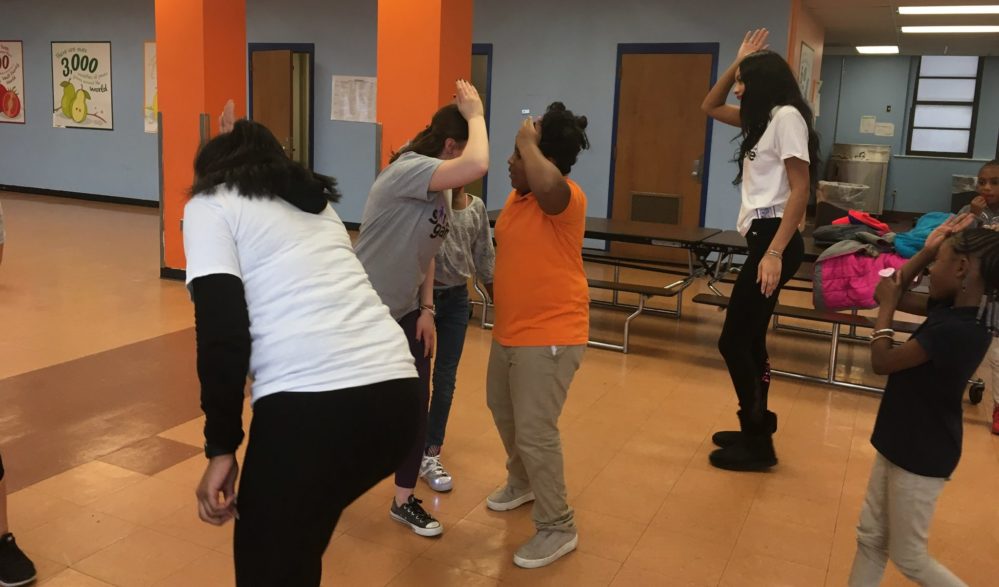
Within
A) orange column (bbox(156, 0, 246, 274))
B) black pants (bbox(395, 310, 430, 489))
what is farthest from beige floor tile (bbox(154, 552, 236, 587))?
orange column (bbox(156, 0, 246, 274))

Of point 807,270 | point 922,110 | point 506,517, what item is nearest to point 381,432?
point 506,517

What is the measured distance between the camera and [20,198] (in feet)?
39.8

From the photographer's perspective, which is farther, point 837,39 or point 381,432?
point 837,39

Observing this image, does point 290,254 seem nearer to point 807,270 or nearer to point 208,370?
point 208,370

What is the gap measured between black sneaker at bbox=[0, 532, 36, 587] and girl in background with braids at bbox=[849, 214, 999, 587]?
234cm

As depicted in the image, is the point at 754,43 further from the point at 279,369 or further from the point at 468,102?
the point at 279,369

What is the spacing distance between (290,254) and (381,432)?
1.16 ft

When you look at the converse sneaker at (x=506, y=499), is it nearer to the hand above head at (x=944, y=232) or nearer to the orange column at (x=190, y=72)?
the hand above head at (x=944, y=232)

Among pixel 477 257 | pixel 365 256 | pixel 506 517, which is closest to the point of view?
pixel 365 256

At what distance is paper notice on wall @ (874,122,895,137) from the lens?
14047mm

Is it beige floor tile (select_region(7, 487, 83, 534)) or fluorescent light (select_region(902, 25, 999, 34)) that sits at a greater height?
fluorescent light (select_region(902, 25, 999, 34))

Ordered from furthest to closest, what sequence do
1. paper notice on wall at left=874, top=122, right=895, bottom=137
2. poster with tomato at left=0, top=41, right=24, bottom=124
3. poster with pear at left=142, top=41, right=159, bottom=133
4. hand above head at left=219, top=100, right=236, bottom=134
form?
paper notice on wall at left=874, top=122, right=895, bottom=137 < poster with tomato at left=0, top=41, right=24, bottom=124 < poster with pear at left=142, top=41, right=159, bottom=133 < hand above head at left=219, top=100, right=236, bottom=134

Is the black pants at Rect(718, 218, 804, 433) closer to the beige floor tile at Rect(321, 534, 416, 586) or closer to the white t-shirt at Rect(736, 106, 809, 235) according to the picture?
the white t-shirt at Rect(736, 106, 809, 235)

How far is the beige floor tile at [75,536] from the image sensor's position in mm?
2600
